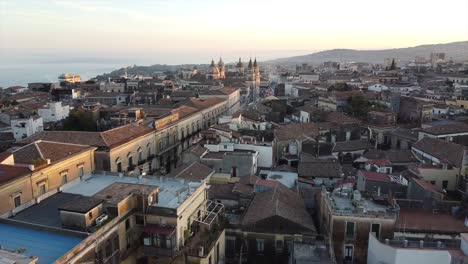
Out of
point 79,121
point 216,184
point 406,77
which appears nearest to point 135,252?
point 216,184

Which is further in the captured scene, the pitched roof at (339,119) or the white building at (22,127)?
the pitched roof at (339,119)

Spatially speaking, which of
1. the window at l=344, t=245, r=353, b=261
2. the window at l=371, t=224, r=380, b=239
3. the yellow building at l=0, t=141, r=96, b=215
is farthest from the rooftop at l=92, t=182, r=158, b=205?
the window at l=371, t=224, r=380, b=239

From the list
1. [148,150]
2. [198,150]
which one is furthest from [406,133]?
[148,150]

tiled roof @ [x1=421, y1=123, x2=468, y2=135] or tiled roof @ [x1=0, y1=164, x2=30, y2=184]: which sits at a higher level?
tiled roof @ [x1=0, y1=164, x2=30, y2=184]

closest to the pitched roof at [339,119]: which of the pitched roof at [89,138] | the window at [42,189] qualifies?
the pitched roof at [89,138]

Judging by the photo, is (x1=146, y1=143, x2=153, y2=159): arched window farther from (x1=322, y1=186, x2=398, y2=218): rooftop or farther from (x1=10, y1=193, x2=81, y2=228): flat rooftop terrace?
(x1=322, y1=186, x2=398, y2=218): rooftop

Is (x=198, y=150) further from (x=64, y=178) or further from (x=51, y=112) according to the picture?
(x=51, y=112)

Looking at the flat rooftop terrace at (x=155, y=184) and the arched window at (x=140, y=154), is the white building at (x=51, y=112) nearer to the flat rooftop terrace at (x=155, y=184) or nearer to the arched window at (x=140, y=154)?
the arched window at (x=140, y=154)
